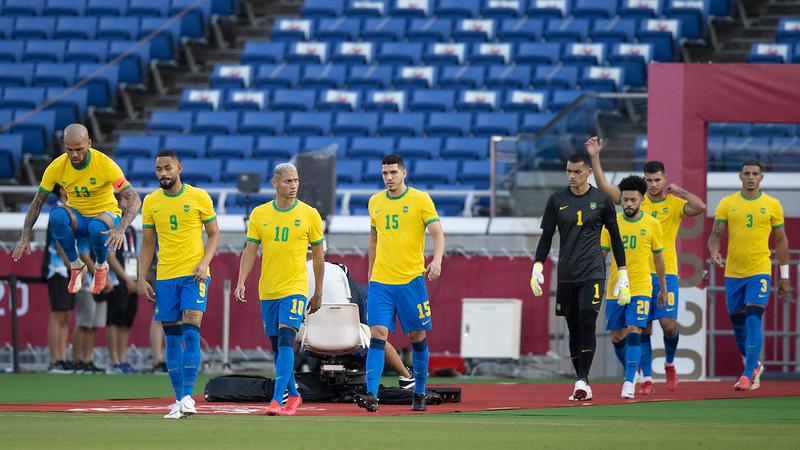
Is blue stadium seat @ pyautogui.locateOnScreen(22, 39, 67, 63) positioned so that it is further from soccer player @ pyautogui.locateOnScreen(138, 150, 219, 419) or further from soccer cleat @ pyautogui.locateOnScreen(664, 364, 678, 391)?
soccer player @ pyautogui.locateOnScreen(138, 150, 219, 419)

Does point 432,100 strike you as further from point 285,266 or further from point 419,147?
point 285,266

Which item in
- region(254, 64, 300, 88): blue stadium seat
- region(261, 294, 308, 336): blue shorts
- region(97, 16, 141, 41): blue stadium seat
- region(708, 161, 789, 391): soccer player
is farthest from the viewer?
region(97, 16, 141, 41): blue stadium seat

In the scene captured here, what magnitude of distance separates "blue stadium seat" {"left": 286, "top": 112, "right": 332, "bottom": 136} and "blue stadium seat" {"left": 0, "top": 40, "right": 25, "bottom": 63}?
6659mm

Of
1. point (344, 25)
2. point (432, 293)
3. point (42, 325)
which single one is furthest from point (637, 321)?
point (344, 25)

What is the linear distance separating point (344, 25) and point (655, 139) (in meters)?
13.0

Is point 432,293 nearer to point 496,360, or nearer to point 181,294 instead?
point 496,360

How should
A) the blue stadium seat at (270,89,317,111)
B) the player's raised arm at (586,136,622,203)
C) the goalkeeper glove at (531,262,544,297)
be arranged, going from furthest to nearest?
1. the blue stadium seat at (270,89,317,111)
2. the player's raised arm at (586,136,622,203)
3. the goalkeeper glove at (531,262,544,297)

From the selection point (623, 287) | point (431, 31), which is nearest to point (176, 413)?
point (623, 287)

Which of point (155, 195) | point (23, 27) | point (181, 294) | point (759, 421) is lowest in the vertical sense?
point (759, 421)

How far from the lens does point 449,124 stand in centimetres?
2677

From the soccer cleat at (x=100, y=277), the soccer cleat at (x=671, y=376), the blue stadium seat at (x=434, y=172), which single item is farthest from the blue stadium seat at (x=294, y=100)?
the soccer cleat at (x=100, y=277)

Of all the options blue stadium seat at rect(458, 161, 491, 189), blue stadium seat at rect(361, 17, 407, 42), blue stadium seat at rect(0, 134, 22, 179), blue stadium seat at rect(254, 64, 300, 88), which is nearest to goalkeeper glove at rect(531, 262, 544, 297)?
blue stadium seat at rect(458, 161, 491, 189)

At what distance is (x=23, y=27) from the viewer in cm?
3145

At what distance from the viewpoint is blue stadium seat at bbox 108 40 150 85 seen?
29828 mm
